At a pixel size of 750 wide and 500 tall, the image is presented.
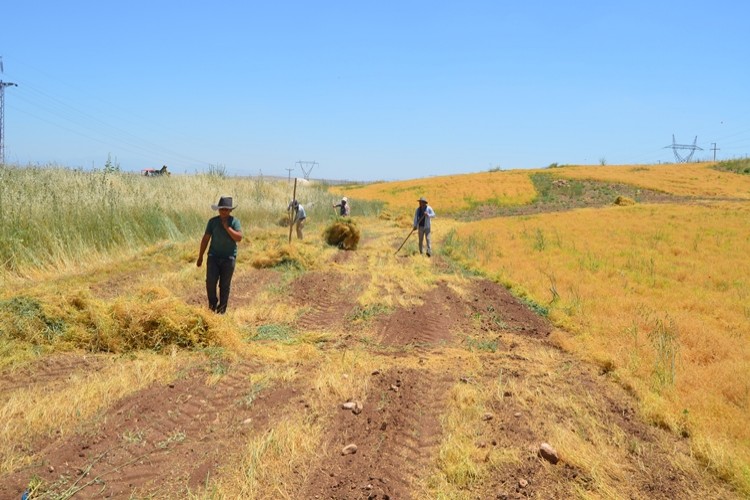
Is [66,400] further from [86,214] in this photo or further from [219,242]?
[86,214]

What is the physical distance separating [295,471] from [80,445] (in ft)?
5.23

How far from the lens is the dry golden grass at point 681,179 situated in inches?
1759

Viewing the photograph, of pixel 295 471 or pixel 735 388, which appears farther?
pixel 735 388

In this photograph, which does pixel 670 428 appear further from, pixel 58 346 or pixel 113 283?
pixel 113 283

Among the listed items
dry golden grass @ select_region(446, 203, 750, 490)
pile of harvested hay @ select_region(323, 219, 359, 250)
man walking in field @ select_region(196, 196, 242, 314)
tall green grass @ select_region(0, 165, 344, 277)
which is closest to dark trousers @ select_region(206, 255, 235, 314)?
man walking in field @ select_region(196, 196, 242, 314)

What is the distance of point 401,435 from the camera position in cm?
456

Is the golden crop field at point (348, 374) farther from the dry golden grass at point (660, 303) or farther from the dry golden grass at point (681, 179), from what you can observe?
the dry golden grass at point (681, 179)

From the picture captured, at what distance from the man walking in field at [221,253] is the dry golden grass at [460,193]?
3003cm

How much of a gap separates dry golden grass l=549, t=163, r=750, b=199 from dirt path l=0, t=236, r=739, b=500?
141ft

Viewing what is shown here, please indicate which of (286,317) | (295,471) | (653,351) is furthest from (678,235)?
(295,471)

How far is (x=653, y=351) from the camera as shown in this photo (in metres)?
6.95

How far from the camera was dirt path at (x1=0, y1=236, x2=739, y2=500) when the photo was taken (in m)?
3.77

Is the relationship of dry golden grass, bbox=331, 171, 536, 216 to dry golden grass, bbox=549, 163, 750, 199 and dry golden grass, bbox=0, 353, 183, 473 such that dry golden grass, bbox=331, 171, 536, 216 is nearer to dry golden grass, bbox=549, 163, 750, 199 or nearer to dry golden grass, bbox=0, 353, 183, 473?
dry golden grass, bbox=549, 163, 750, 199

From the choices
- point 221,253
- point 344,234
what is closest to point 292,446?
point 221,253
